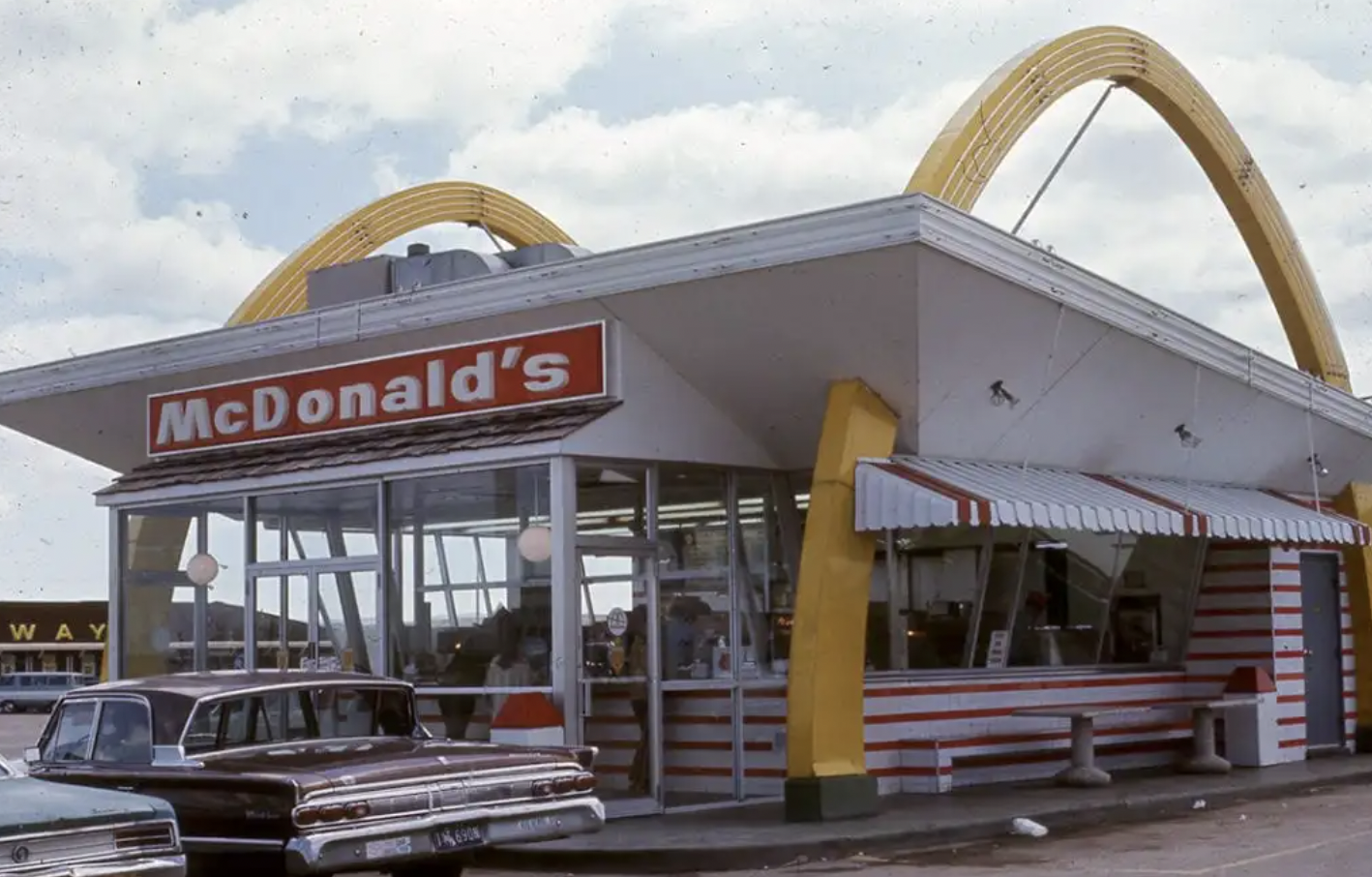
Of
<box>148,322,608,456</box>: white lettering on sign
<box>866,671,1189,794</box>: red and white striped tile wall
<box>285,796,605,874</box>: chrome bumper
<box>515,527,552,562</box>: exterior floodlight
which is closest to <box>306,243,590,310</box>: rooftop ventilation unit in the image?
<box>148,322,608,456</box>: white lettering on sign

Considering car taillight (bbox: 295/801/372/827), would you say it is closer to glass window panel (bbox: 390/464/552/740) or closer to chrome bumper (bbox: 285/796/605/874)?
chrome bumper (bbox: 285/796/605/874)

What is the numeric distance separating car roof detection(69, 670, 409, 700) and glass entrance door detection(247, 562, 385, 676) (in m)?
5.02

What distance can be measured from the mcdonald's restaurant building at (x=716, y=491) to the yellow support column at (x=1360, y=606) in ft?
8.25

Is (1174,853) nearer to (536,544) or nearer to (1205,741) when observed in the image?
(536,544)

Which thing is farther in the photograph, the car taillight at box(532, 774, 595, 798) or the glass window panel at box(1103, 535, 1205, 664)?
the glass window panel at box(1103, 535, 1205, 664)

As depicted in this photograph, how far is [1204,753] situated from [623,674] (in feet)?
24.7

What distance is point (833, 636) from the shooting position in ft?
52.9

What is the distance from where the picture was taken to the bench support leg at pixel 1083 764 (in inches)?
758

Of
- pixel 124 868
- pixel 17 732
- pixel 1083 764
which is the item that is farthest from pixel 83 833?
pixel 17 732

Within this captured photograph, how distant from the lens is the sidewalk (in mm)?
14344

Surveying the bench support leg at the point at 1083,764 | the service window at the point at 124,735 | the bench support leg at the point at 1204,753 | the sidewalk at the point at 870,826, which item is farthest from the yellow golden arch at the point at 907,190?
the service window at the point at 124,735

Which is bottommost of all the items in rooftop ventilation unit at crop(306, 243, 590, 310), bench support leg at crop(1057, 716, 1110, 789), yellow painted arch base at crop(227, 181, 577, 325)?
bench support leg at crop(1057, 716, 1110, 789)

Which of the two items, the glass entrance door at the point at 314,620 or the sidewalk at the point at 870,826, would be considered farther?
the glass entrance door at the point at 314,620

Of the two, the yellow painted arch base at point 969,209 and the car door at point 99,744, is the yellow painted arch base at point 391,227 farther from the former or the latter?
the car door at point 99,744
